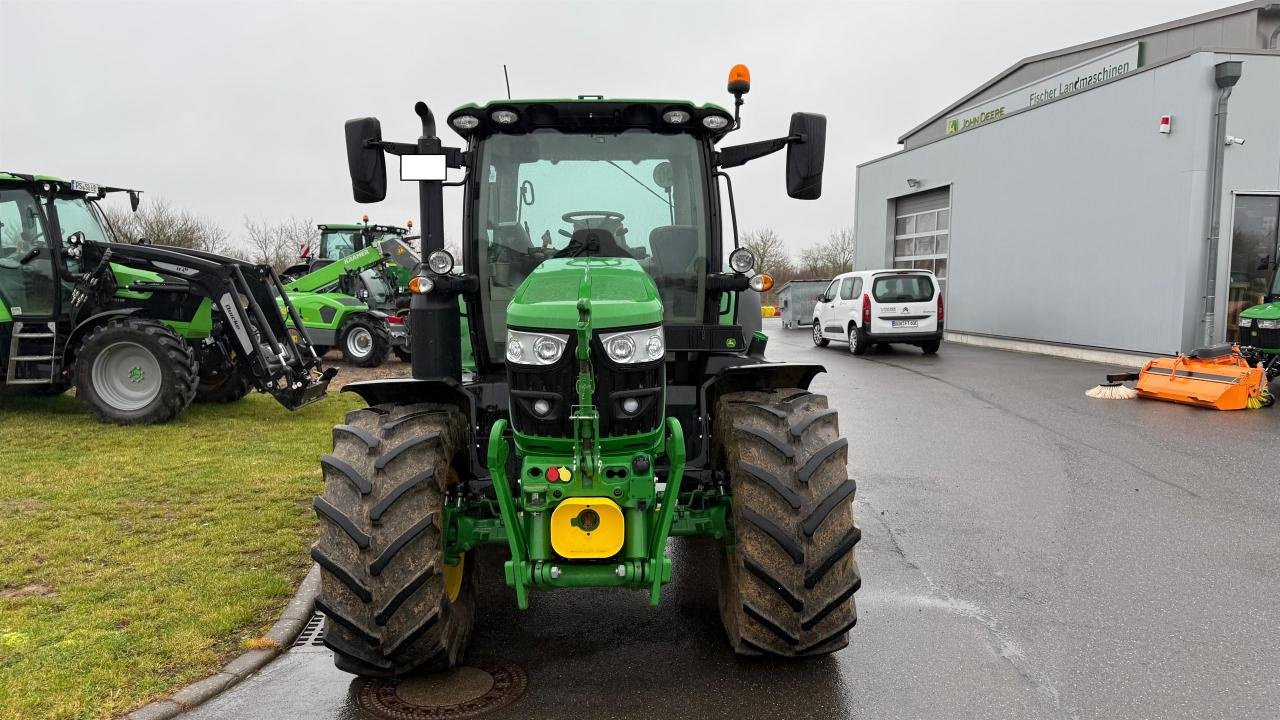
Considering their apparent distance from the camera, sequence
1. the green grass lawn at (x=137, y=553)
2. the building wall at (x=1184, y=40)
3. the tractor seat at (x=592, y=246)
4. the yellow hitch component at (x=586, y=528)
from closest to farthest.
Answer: the yellow hitch component at (x=586, y=528) → the green grass lawn at (x=137, y=553) → the tractor seat at (x=592, y=246) → the building wall at (x=1184, y=40)

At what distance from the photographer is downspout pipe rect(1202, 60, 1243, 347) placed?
14664 mm

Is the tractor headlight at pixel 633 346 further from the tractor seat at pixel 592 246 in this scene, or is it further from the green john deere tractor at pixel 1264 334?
the green john deere tractor at pixel 1264 334

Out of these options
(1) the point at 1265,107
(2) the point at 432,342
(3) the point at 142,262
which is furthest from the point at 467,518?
(1) the point at 1265,107

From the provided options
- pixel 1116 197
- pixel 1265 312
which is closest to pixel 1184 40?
pixel 1116 197

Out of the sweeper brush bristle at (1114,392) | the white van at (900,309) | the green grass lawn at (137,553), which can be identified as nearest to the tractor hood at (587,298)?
the green grass lawn at (137,553)

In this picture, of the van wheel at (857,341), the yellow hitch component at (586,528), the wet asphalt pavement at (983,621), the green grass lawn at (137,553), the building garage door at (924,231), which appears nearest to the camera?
the yellow hitch component at (586,528)

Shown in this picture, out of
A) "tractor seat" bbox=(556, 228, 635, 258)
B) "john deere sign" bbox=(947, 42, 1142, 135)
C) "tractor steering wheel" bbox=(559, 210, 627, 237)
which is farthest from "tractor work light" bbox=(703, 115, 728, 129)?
"john deere sign" bbox=(947, 42, 1142, 135)

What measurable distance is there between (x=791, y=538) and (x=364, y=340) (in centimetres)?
1386

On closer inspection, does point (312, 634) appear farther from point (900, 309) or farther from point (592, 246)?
point (900, 309)

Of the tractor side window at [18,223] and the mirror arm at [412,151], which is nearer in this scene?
the mirror arm at [412,151]

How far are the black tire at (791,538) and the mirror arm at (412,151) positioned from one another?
200 centimetres

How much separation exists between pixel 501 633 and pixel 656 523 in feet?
4.18

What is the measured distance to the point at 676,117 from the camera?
4.25 m

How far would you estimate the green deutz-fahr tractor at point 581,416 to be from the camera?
3188 mm
